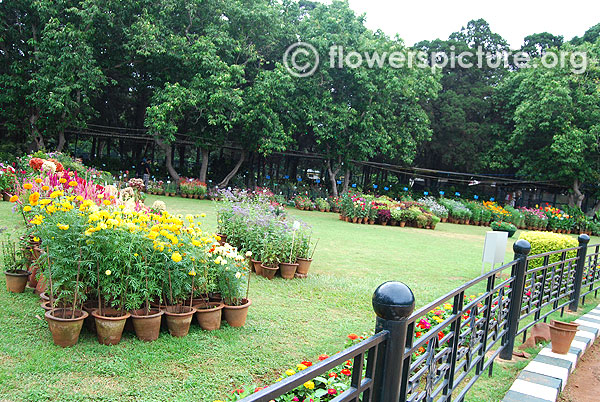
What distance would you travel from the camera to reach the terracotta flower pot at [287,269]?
6351mm

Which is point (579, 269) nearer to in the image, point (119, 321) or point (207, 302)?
point (207, 302)

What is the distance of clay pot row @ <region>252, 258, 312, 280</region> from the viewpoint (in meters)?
6.27

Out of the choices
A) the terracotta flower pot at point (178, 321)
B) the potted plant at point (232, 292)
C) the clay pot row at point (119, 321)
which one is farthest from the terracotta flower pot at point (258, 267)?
the terracotta flower pot at point (178, 321)

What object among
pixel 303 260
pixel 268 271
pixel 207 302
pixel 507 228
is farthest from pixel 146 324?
pixel 507 228

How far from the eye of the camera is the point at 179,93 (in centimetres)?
1830

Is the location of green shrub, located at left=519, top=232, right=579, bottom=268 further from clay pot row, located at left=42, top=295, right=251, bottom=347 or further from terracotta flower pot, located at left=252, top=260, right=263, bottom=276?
clay pot row, located at left=42, top=295, right=251, bottom=347

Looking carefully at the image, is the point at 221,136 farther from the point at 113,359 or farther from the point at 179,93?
the point at 113,359

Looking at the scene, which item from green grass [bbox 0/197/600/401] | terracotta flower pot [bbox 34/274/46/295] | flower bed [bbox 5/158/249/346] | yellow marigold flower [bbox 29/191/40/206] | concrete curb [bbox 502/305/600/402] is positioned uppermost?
yellow marigold flower [bbox 29/191/40/206]

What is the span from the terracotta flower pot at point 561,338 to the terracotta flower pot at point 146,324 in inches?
144

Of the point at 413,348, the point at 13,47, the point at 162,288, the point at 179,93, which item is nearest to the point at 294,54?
the point at 179,93

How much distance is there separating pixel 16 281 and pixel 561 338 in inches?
216

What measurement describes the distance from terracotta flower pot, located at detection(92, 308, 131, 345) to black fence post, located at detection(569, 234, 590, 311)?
19.1 ft

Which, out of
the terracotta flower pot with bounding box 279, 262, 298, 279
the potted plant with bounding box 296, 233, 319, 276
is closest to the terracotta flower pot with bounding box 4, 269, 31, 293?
the terracotta flower pot with bounding box 279, 262, 298, 279

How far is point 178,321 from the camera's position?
3.78 m
